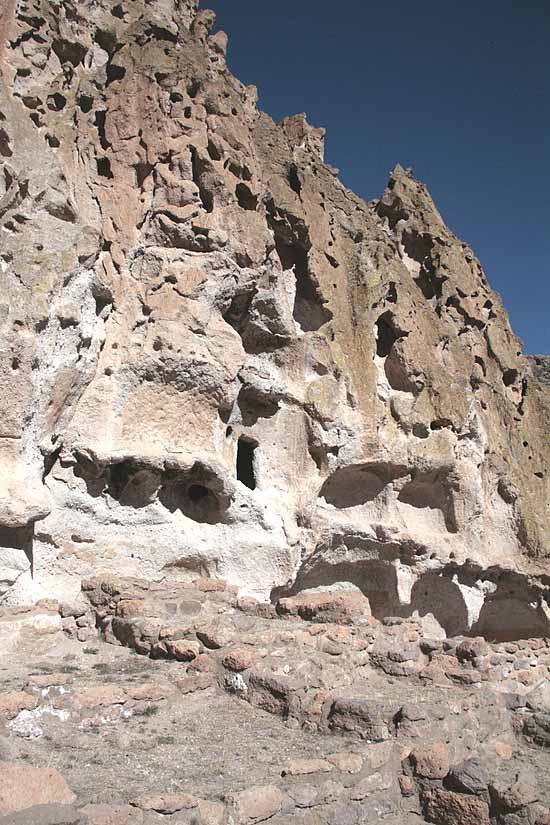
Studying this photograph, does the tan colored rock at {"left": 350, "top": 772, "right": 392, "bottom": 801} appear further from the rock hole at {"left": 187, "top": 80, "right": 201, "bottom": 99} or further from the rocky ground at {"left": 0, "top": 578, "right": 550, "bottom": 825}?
the rock hole at {"left": 187, "top": 80, "right": 201, "bottom": 99}

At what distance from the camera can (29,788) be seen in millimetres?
3271

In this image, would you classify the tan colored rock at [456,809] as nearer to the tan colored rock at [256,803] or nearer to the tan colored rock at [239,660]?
the tan colored rock at [256,803]

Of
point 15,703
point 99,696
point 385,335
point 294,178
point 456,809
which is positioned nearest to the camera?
point 456,809

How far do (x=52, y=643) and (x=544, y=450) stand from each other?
10.2m

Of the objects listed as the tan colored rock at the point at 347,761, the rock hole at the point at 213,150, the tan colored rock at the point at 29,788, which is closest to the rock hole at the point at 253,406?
the rock hole at the point at 213,150

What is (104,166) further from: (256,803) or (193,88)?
(256,803)

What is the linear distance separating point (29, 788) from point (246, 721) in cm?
189

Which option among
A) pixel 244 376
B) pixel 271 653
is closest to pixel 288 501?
pixel 244 376

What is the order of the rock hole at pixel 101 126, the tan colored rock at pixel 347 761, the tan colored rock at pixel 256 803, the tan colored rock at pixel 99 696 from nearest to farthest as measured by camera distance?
1. the tan colored rock at pixel 256 803
2. the tan colored rock at pixel 347 761
3. the tan colored rock at pixel 99 696
4. the rock hole at pixel 101 126

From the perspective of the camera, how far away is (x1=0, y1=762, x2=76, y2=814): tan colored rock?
A: 125 inches

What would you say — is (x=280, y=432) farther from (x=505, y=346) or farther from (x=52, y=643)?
(x=505, y=346)

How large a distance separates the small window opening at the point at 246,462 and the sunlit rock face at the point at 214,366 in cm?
3

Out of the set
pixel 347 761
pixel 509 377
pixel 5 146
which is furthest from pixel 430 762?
pixel 509 377

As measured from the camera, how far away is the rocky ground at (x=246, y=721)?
3.74 metres
